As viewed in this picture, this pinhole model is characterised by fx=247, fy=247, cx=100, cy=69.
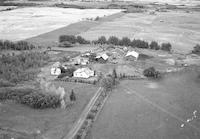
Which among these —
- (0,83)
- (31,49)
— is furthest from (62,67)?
(31,49)

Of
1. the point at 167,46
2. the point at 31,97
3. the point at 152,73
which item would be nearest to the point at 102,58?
the point at 152,73

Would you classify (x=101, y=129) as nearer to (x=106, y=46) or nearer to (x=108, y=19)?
(x=106, y=46)

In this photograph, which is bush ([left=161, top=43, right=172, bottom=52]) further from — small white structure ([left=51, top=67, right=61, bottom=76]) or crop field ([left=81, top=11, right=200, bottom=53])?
small white structure ([left=51, top=67, right=61, bottom=76])

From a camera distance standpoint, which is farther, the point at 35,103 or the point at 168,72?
the point at 168,72

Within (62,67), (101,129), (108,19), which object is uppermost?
(108,19)

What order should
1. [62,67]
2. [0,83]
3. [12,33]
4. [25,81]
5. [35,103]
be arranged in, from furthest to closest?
1. [12,33]
2. [62,67]
3. [25,81]
4. [0,83]
5. [35,103]

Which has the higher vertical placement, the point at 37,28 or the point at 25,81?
the point at 37,28

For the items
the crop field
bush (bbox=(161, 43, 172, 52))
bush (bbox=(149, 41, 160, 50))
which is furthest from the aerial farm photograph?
the crop field
